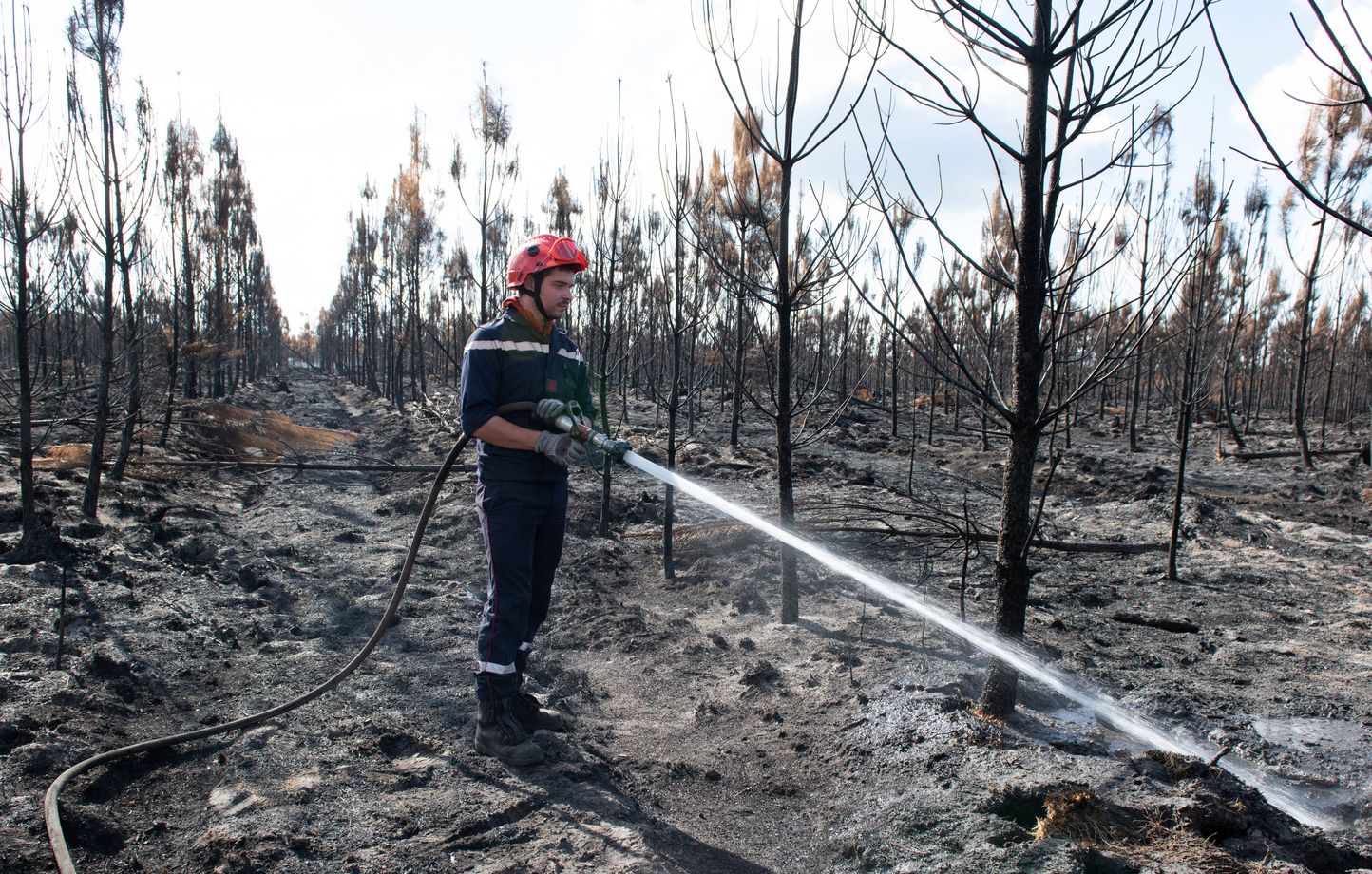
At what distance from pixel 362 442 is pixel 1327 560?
1666cm

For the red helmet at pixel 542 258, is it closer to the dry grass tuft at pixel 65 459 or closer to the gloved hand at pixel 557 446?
the gloved hand at pixel 557 446

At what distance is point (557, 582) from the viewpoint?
666cm

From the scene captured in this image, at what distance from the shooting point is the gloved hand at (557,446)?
10.9 feet

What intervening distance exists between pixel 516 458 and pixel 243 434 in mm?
12140

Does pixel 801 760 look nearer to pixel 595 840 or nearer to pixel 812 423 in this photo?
pixel 595 840

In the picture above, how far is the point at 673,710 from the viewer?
166 inches

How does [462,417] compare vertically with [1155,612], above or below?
above

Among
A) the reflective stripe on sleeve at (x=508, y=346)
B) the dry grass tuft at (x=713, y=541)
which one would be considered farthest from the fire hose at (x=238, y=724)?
the dry grass tuft at (x=713, y=541)

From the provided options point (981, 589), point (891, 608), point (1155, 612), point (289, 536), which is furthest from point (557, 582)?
point (1155, 612)

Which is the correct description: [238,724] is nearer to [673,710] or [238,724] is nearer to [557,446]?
[557,446]

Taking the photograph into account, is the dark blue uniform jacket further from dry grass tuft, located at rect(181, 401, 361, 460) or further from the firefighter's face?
dry grass tuft, located at rect(181, 401, 361, 460)

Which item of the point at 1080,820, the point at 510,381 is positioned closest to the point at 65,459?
the point at 510,381

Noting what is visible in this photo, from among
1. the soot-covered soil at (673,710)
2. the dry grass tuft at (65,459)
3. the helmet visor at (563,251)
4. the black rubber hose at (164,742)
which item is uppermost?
the helmet visor at (563,251)

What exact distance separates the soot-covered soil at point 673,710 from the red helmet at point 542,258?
69.4 inches
